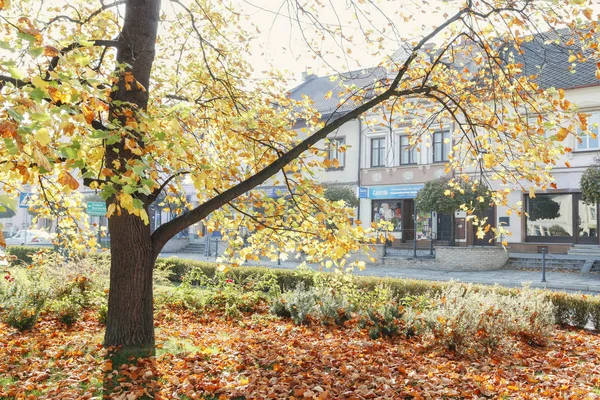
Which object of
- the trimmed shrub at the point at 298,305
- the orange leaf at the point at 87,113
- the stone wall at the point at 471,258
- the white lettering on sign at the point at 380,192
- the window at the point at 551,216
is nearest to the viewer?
the orange leaf at the point at 87,113

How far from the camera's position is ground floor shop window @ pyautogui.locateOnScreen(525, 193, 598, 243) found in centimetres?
2248

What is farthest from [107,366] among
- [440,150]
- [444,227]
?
[440,150]

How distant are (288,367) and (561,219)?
844 inches

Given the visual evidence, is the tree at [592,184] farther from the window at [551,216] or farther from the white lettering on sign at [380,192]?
the white lettering on sign at [380,192]

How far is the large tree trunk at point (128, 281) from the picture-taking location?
6.17m

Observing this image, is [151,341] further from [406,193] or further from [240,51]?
[406,193]

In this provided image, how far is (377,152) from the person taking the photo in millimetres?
29031

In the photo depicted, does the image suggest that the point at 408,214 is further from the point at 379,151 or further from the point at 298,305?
the point at 298,305

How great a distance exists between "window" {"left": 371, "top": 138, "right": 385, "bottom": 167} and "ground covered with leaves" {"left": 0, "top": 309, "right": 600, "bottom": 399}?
2121 cm

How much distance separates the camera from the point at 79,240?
9016mm

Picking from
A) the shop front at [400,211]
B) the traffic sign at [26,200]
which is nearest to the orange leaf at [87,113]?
the traffic sign at [26,200]

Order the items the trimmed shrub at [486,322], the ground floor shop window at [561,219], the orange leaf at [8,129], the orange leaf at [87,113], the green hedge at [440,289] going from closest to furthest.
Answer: the orange leaf at [8,129]
the orange leaf at [87,113]
the trimmed shrub at [486,322]
the green hedge at [440,289]
the ground floor shop window at [561,219]

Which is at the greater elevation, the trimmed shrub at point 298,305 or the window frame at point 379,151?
the window frame at point 379,151

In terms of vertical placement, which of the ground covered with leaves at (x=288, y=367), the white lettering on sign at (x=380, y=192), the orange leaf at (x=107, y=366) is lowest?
the ground covered with leaves at (x=288, y=367)
